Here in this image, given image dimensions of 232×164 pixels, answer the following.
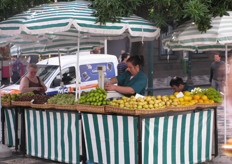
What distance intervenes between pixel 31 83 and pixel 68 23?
4.34 metres

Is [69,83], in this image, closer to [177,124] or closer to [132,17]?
[132,17]

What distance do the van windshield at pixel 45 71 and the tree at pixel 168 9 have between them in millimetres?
5338

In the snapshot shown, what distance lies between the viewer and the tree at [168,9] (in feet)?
26.0

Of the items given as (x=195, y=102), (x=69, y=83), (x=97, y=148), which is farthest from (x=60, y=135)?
(x=69, y=83)

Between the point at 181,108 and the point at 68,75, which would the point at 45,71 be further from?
the point at 181,108

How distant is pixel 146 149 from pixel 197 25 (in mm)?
2492

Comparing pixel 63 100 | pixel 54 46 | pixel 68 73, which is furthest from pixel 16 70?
pixel 63 100

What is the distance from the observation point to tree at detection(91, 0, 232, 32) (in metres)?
7.93

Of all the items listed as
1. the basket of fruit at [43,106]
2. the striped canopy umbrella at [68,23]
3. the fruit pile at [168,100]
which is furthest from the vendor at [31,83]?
the fruit pile at [168,100]

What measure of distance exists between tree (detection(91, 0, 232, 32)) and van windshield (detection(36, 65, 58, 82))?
210 inches

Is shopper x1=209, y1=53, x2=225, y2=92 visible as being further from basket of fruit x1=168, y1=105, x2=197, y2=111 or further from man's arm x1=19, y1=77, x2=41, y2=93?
basket of fruit x1=168, y1=105, x2=197, y2=111

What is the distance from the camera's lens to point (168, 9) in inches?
339

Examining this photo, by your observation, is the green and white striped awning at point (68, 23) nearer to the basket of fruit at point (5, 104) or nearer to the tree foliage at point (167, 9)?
the tree foliage at point (167, 9)

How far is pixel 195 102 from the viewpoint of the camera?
808cm
